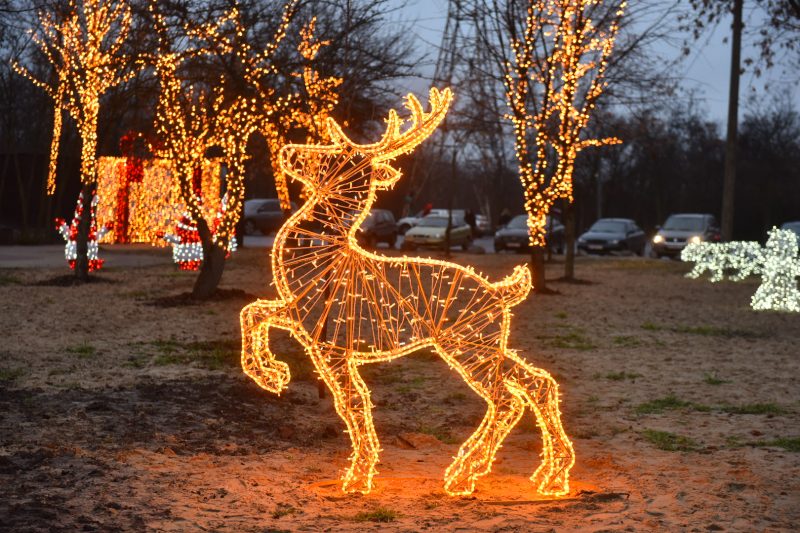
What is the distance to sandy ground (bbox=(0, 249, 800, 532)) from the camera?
5418 millimetres

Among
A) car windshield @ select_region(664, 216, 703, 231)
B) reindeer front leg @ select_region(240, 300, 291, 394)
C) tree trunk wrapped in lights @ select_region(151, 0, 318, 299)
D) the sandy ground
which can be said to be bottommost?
the sandy ground

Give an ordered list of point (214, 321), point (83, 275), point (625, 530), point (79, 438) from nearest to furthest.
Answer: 1. point (625, 530)
2. point (79, 438)
3. point (214, 321)
4. point (83, 275)

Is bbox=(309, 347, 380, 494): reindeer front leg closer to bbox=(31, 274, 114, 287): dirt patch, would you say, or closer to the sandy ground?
the sandy ground

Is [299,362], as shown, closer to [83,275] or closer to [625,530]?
[625,530]

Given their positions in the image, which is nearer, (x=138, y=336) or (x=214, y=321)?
(x=138, y=336)

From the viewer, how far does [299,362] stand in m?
10.8

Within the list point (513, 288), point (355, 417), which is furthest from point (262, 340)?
point (513, 288)

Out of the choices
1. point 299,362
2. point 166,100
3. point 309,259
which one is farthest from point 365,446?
point 166,100

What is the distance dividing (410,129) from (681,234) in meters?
29.4

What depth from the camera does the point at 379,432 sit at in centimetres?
775

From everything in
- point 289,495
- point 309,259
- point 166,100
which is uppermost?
point 166,100

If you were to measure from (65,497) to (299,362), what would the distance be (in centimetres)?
542

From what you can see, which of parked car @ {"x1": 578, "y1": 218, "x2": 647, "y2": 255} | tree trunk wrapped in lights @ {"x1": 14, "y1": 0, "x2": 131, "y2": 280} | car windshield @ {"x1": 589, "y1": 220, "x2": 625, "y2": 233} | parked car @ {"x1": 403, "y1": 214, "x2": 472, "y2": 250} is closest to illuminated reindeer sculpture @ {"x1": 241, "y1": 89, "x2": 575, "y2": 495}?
tree trunk wrapped in lights @ {"x1": 14, "y1": 0, "x2": 131, "y2": 280}

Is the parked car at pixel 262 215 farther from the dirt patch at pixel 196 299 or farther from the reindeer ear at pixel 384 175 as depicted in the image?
the reindeer ear at pixel 384 175
